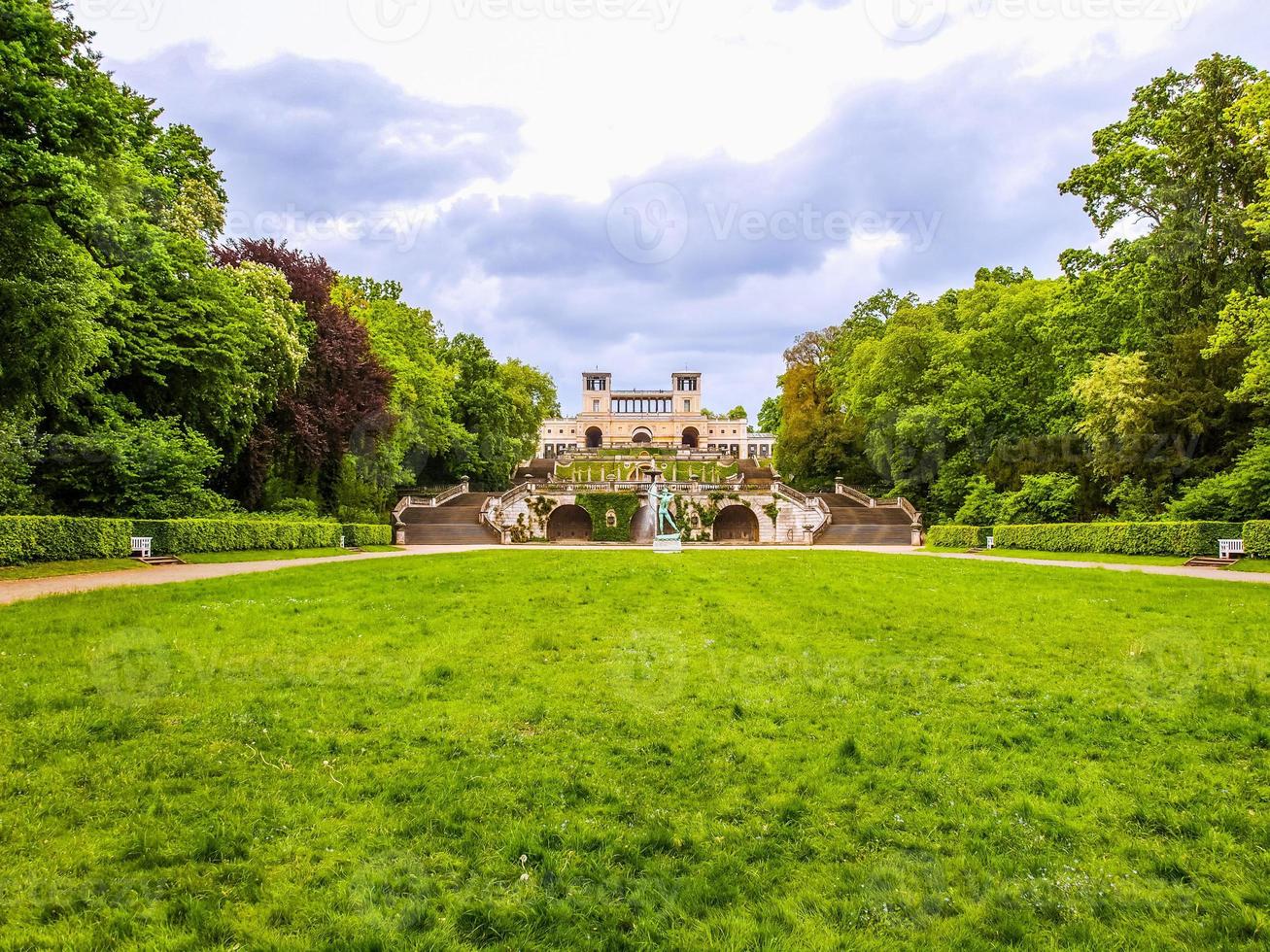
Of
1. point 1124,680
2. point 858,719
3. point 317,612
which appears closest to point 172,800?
point 858,719

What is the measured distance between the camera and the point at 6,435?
16625mm

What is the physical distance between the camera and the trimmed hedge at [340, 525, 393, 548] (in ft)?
96.5

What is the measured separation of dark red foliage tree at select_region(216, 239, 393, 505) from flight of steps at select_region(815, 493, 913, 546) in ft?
81.2

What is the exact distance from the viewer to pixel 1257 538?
19031mm

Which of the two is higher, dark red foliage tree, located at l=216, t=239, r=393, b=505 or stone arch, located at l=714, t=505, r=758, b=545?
dark red foliage tree, located at l=216, t=239, r=393, b=505

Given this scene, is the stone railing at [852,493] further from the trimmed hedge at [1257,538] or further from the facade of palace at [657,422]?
the facade of palace at [657,422]

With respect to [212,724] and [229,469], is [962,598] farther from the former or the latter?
[229,469]

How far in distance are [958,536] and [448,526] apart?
26.3m

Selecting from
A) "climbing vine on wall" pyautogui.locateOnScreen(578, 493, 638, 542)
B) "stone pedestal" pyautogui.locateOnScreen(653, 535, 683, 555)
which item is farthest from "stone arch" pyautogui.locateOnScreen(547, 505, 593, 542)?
"stone pedestal" pyautogui.locateOnScreen(653, 535, 683, 555)

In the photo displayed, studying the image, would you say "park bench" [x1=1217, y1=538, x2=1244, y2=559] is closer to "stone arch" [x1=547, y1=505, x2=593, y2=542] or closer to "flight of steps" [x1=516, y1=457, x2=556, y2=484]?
"stone arch" [x1=547, y1=505, x2=593, y2=542]

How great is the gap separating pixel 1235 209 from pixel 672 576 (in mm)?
23073

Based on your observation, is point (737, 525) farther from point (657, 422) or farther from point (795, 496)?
point (657, 422)

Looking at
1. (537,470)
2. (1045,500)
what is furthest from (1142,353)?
(537,470)

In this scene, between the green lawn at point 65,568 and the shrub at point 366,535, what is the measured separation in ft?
37.3
